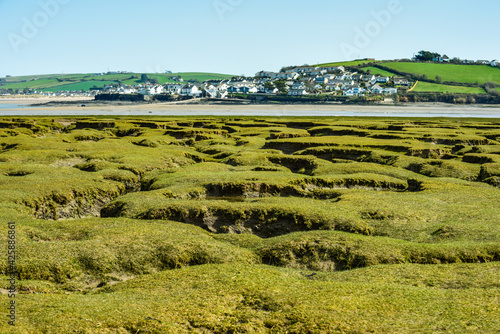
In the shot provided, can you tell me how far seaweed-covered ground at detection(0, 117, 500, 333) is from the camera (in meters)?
12.0

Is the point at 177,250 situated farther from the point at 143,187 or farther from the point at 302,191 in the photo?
the point at 143,187

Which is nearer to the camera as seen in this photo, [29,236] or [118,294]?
[118,294]

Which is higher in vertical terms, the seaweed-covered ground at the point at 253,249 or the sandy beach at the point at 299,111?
the sandy beach at the point at 299,111

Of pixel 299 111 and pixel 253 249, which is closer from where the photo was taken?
pixel 253 249

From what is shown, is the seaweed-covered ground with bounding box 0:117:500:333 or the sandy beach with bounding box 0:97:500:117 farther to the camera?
the sandy beach with bounding box 0:97:500:117

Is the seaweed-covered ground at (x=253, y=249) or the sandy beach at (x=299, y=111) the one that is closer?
the seaweed-covered ground at (x=253, y=249)

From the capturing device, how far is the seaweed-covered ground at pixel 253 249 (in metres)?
12.0

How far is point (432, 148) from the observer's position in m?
48.2

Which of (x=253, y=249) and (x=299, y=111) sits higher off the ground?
(x=299, y=111)

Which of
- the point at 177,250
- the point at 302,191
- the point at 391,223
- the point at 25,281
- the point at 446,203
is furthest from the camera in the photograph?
the point at 302,191

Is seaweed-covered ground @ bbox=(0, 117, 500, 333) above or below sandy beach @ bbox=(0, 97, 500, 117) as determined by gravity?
below

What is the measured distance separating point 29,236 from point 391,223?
661 inches

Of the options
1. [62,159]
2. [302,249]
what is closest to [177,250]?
[302,249]

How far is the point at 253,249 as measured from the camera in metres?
18.8
